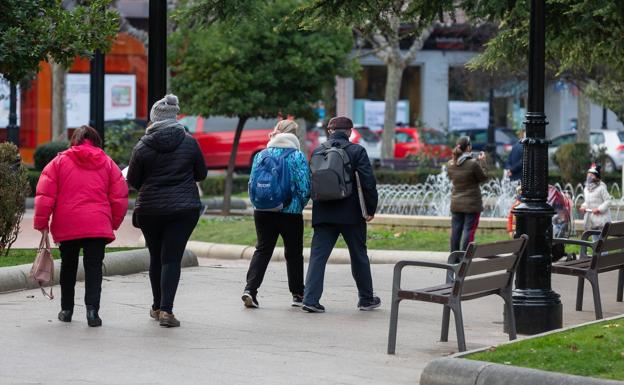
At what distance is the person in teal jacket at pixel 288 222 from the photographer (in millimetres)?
11352

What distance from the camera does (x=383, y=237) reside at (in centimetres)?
1770

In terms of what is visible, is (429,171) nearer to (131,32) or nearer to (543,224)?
(131,32)

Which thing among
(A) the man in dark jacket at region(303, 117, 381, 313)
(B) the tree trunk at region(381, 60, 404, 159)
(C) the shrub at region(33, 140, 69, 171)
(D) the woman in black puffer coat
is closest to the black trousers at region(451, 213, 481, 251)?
(A) the man in dark jacket at region(303, 117, 381, 313)

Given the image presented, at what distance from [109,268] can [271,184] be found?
2.87 metres

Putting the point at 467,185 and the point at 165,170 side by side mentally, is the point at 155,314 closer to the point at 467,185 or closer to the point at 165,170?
the point at 165,170

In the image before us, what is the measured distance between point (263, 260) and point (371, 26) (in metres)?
6.18

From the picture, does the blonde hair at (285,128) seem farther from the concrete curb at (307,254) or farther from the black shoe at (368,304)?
the concrete curb at (307,254)

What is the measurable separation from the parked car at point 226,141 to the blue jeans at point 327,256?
23.1 m

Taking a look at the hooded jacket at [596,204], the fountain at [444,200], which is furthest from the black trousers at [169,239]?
the fountain at [444,200]

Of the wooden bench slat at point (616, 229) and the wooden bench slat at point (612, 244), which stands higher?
the wooden bench slat at point (616, 229)

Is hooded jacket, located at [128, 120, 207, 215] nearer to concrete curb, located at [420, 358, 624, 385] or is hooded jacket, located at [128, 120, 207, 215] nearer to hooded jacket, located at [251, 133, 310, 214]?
hooded jacket, located at [251, 133, 310, 214]

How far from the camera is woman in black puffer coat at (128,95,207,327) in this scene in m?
10.2

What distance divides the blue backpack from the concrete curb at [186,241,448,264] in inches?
164

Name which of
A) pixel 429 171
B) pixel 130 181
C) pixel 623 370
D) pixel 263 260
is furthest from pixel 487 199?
pixel 623 370
